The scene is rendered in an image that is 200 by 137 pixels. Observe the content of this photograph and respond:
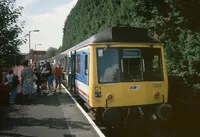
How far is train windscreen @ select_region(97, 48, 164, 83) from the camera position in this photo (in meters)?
10.4

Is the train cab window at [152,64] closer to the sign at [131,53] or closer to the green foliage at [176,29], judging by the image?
the sign at [131,53]

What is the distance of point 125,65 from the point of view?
10.5 meters

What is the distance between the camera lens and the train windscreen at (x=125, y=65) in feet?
34.2

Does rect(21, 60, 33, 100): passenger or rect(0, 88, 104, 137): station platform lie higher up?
rect(21, 60, 33, 100): passenger

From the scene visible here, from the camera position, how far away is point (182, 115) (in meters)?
14.7

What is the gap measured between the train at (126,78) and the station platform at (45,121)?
91 cm

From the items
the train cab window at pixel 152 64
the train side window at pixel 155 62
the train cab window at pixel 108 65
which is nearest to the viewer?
the train cab window at pixel 108 65

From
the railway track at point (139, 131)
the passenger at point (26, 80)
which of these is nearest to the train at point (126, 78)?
the railway track at point (139, 131)

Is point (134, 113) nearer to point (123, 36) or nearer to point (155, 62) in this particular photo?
point (155, 62)

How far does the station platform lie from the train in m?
0.91

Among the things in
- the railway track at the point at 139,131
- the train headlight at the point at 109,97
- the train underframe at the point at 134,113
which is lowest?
the railway track at the point at 139,131

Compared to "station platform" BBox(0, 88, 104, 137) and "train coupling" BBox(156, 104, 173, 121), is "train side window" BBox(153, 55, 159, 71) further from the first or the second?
"station platform" BBox(0, 88, 104, 137)

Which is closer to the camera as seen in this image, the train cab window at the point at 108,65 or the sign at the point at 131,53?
the train cab window at the point at 108,65

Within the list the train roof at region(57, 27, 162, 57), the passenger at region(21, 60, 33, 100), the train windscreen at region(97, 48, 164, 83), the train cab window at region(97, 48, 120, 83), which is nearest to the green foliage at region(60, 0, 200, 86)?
the train roof at region(57, 27, 162, 57)
